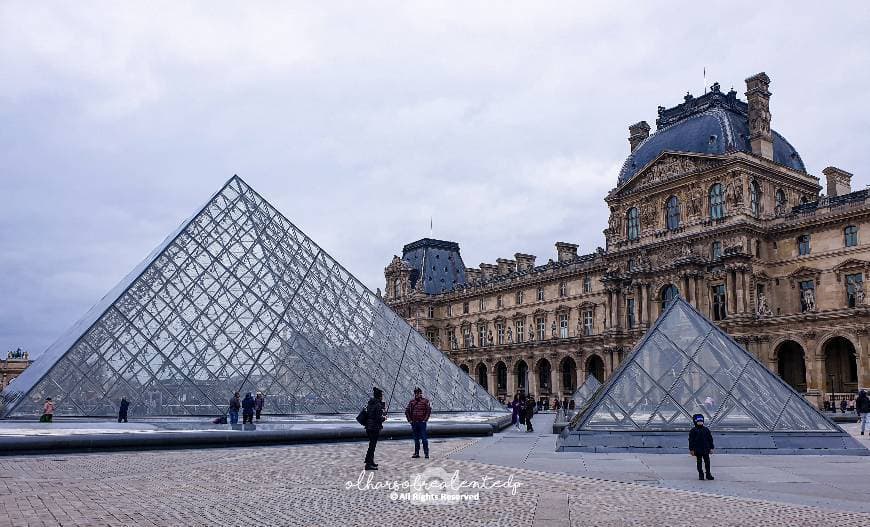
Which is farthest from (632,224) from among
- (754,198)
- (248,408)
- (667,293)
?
(248,408)

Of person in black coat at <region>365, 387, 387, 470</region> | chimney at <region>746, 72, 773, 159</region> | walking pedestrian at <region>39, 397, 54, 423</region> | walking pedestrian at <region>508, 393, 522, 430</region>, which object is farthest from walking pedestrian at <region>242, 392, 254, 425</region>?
chimney at <region>746, 72, 773, 159</region>

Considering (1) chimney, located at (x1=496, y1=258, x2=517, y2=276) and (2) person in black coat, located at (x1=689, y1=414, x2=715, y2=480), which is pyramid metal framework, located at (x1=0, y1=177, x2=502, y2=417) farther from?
(1) chimney, located at (x1=496, y1=258, x2=517, y2=276)

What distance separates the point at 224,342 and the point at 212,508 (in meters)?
13.8

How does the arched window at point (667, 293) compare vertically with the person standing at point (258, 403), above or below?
above

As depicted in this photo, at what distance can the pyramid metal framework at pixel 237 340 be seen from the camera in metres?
18.9

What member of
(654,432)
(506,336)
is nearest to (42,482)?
(654,432)

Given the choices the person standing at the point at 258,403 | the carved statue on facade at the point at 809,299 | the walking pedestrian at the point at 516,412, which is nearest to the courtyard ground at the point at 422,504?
the person standing at the point at 258,403

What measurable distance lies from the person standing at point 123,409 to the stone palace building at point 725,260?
2504cm

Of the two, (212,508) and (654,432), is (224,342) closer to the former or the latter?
(654,432)

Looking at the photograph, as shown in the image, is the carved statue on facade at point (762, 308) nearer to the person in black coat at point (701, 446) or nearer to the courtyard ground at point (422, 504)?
the courtyard ground at point (422, 504)

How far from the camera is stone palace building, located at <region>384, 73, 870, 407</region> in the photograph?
123 ft

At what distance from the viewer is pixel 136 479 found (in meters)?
9.65

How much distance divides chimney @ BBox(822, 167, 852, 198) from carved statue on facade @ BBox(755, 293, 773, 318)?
811 cm

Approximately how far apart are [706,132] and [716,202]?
4283 millimetres
